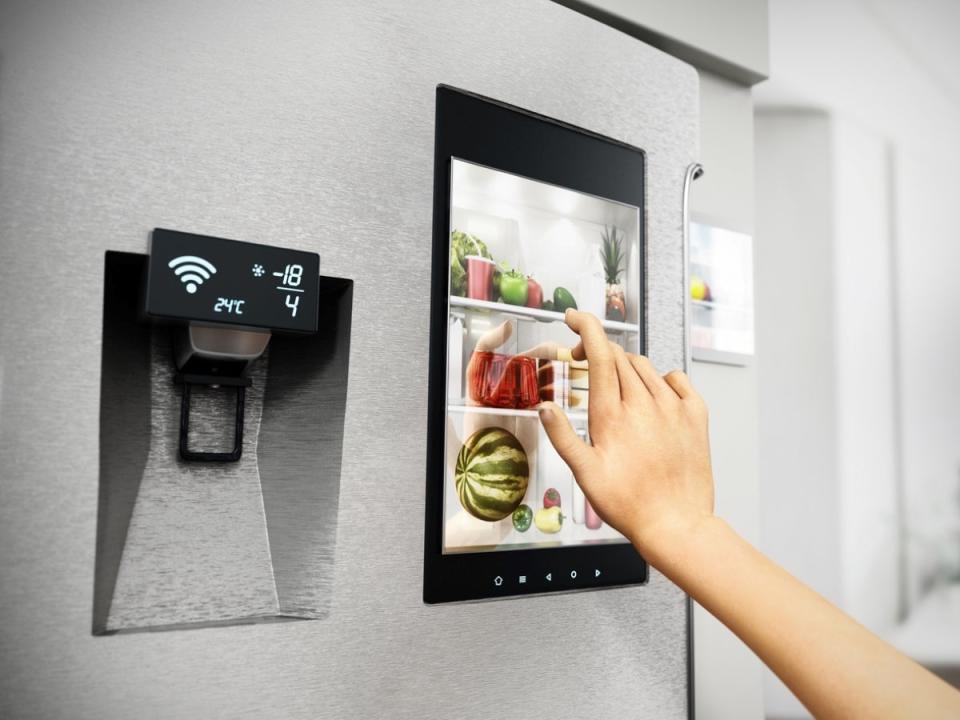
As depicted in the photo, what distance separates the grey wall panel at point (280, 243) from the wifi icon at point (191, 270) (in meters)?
0.07

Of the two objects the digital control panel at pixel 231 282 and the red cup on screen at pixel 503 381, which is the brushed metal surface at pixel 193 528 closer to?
the digital control panel at pixel 231 282

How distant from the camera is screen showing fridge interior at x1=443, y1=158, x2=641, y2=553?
1.04 m

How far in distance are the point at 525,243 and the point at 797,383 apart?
110cm

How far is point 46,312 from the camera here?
2.52 feet

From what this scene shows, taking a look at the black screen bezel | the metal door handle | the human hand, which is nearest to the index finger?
the human hand

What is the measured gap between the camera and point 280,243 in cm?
90

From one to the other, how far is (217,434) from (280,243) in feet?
0.82

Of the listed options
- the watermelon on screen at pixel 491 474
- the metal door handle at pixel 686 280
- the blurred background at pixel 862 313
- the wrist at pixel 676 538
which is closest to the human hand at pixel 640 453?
the wrist at pixel 676 538

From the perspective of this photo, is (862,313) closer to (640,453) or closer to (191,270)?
(640,453)

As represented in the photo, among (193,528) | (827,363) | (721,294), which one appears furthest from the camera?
(827,363)

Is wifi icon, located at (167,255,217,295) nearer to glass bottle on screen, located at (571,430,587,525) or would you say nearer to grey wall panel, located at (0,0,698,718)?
grey wall panel, located at (0,0,698,718)

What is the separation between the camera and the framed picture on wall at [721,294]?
5.11 ft

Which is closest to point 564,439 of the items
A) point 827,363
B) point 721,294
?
point 721,294

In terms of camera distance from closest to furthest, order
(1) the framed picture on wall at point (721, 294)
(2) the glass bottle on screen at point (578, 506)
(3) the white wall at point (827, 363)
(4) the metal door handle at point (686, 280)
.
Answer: (2) the glass bottle on screen at point (578, 506)
(4) the metal door handle at point (686, 280)
(1) the framed picture on wall at point (721, 294)
(3) the white wall at point (827, 363)
